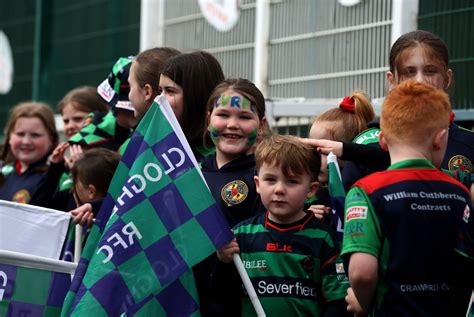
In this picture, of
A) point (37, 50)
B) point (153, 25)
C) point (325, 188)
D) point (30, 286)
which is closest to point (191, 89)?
point (325, 188)

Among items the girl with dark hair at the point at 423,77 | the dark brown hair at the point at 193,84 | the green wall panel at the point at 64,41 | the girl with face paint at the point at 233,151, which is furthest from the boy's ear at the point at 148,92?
the green wall panel at the point at 64,41

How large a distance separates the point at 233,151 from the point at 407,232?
1530mm

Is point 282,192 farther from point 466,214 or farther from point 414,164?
point 466,214

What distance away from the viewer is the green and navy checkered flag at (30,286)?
582cm

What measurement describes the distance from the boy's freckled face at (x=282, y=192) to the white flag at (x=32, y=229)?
1.46 m

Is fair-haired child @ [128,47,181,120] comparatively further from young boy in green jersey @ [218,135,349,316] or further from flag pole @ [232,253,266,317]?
flag pole @ [232,253,266,317]

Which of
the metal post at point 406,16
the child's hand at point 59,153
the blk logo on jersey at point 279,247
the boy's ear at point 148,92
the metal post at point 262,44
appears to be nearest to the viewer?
the blk logo on jersey at point 279,247

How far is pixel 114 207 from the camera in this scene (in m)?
5.59

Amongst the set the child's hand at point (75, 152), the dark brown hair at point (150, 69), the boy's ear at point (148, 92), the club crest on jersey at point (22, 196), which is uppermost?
the dark brown hair at point (150, 69)

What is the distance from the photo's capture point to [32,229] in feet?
21.7

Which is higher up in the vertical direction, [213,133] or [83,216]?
[213,133]

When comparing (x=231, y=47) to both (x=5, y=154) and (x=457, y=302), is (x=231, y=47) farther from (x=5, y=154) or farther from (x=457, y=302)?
(x=457, y=302)

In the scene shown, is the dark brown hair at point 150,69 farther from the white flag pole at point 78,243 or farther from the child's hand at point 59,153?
the child's hand at point 59,153

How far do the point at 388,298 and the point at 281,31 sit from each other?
7078 millimetres
